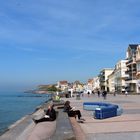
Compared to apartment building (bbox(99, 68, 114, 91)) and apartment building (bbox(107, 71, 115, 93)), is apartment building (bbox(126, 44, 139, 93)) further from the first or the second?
apartment building (bbox(99, 68, 114, 91))

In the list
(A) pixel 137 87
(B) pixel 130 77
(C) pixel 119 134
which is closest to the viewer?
(C) pixel 119 134

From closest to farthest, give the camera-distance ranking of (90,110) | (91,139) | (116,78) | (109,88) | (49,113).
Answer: (91,139) < (49,113) < (90,110) < (116,78) < (109,88)

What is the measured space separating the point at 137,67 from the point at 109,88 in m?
62.8

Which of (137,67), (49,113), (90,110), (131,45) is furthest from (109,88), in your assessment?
(49,113)

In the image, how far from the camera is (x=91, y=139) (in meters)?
13.4

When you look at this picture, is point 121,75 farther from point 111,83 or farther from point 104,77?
point 104,77

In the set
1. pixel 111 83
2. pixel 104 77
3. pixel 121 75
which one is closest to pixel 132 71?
pixel 121 75

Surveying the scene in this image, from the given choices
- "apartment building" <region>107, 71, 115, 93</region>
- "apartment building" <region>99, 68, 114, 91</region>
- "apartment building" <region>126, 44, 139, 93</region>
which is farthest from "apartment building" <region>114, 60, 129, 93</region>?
"apartment building" <region>99, 68, 114, 91</region>

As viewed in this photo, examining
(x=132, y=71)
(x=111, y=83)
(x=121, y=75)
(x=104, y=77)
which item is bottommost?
(x=132, y=71)

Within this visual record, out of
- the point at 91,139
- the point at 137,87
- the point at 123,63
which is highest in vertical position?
the point at 123,63

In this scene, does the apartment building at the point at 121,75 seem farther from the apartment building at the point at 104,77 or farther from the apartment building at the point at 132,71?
the apartment building at the point at 104,77

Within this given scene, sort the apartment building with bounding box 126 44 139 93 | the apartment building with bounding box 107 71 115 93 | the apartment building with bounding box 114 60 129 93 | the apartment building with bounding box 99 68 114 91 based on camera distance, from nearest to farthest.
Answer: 1. the apartment building with bounding box 126 44 139 93
2. the apartment building with bounding box 114 60 129 93
3. the apartment building with bounding box 107 71 115 93
4. the apartment building with bounding box 99 68 114 91

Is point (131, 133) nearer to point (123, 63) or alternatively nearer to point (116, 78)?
point (123, 63)

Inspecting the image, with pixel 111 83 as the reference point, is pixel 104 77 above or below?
above
